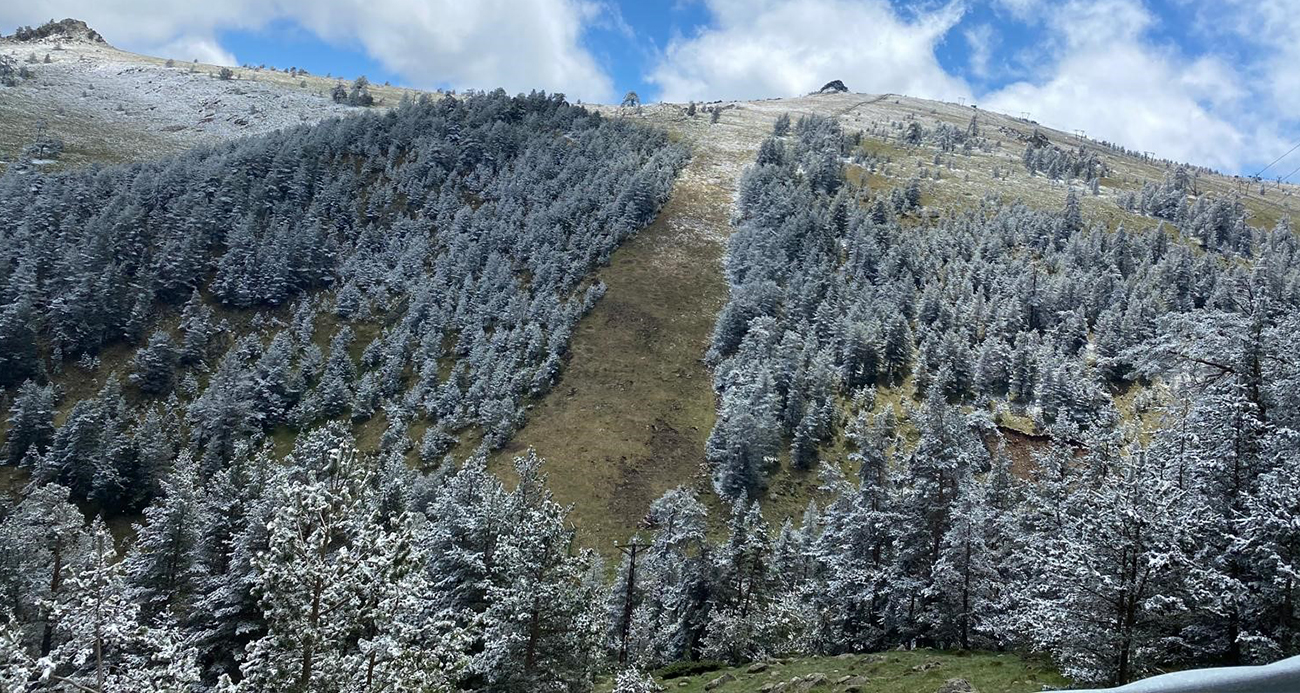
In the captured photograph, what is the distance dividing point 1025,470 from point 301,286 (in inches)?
4651

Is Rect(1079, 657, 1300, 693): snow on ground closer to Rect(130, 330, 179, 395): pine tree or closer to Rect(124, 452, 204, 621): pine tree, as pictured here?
Rect(124, 452, 204, 621): pine tree

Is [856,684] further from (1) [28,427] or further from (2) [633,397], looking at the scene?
(1) [28,427]

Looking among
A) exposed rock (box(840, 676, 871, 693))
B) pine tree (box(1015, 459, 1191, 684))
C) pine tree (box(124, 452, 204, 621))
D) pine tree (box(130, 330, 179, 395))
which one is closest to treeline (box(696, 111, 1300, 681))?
pine tree (box(1015, 459, 1191, 684))

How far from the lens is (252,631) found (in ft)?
91.4

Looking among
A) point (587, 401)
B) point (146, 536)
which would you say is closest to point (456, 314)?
point (587, 401)

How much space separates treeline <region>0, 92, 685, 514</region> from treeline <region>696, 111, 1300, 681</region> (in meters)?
35.5

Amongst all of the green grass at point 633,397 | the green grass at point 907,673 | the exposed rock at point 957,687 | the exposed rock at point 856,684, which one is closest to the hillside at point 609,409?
the exposed rock at point 856,684

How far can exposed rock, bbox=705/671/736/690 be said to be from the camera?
104 ft

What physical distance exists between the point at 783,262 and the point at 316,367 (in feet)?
256

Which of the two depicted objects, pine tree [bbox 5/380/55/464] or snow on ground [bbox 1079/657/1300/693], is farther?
pine tree [bbox 5/380/55/464]

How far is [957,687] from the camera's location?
2177cm

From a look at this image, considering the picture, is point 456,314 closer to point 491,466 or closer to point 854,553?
point 491,466

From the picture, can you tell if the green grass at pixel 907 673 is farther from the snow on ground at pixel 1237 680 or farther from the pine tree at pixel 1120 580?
the snow on ground at pixel 1237 680

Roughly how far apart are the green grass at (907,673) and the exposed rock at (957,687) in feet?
2.26
